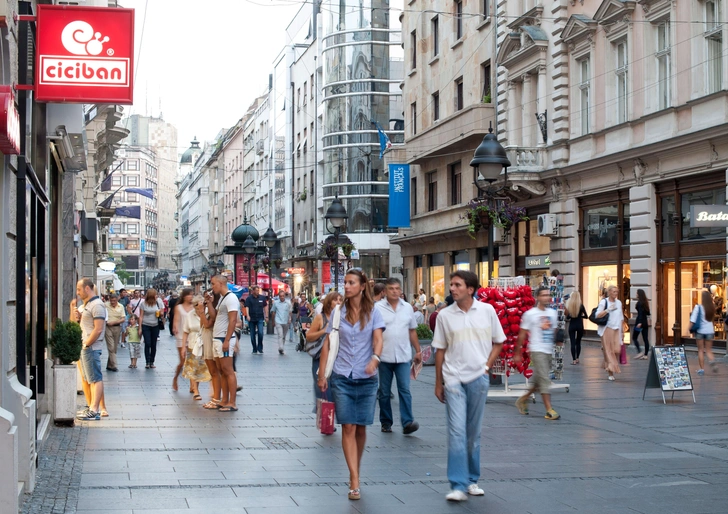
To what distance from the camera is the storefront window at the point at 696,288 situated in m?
24.1

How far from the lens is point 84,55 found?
389 inches

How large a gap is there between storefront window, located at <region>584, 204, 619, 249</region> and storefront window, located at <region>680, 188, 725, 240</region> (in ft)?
11.0

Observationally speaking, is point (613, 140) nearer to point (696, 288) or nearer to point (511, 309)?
point (696, 288)

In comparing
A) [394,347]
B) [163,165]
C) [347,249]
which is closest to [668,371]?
[394,347]

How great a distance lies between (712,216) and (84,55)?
1059 centimetres

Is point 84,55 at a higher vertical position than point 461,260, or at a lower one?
higher

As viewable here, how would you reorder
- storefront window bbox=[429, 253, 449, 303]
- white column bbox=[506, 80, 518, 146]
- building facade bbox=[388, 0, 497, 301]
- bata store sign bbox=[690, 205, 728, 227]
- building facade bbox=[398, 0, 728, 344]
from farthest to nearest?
storefront window bbox=[429, 253, 449, 303]
building facade bbox=[388, 0, 497, 301]
white column bbox=[506, 80, 518, 146]
building facade bbox=[398, 0, 728, 344]
bata store sign bbox=[690, 205, 728, 227]

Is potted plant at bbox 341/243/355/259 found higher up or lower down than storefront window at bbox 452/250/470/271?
higher up

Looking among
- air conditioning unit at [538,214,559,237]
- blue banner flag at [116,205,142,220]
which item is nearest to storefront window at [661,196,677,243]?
air conditioning unit at [538,214,559,237]

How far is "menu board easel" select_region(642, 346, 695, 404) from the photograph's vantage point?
1515cm

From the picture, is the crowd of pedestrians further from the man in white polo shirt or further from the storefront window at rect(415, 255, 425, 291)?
the storefront window at rect(415, 255, 425, 291)

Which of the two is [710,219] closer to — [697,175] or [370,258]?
[697,175]

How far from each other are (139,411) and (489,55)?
2529 centimetres

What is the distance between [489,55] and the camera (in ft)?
120
